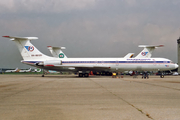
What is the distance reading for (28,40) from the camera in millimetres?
35812

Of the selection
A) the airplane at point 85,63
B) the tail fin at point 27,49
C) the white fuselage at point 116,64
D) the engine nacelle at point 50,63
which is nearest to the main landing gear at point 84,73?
the airplane at point 85,63

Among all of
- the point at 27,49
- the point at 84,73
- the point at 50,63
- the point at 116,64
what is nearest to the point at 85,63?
the point at 84,73

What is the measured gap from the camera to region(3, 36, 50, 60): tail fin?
116ft

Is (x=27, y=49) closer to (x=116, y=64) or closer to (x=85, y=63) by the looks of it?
(x=85, y=63)

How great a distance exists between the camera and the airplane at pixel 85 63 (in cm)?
3506

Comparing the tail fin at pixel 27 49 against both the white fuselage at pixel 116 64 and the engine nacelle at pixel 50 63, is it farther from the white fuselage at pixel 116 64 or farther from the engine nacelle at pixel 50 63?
the engine nacelle at pixel 50 63

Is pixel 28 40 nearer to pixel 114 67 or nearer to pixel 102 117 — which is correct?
pixel 114 67

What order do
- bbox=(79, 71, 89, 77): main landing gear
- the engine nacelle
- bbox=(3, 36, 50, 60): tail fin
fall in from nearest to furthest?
the engine nacelle → bbox=(3, 36, 50, 60): tail fin → bbox=(79, 71, 89, 77): main landing gear

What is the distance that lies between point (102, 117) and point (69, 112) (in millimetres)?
1205

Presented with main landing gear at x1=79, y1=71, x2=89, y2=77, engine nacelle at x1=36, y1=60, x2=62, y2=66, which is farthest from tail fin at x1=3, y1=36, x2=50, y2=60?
main landing gear at x1=79, y1=71, x2=89, y2=77

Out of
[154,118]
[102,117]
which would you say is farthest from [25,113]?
[154,118]

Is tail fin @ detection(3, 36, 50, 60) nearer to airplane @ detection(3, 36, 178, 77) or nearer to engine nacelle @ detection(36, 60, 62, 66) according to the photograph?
airplane @ detection(3, 36, 178, 77)

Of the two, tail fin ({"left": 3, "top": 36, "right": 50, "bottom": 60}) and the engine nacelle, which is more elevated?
tail fin ({"left": 3, "top": 36, "right": 50, "bottom": 60})

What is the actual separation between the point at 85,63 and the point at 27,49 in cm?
1105
